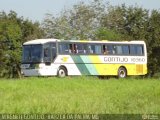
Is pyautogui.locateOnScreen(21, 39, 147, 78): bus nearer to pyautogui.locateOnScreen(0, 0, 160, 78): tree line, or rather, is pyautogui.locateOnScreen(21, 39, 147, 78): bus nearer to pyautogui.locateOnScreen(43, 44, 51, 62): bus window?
pyautogui.locateOnScreen(43, 44, 51, 62): bus window

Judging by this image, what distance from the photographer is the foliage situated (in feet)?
141

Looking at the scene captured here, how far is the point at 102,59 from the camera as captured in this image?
3344 cm

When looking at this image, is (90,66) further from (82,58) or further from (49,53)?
(49,53)

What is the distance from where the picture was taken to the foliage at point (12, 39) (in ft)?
141

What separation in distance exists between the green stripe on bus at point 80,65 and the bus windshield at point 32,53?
2.38m

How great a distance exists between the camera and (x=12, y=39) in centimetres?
4403

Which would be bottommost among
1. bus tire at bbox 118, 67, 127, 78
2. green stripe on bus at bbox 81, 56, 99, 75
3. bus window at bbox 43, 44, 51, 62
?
bus tire at bbox 118, 67, 127, 78

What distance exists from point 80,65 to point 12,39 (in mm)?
Answer: 13622

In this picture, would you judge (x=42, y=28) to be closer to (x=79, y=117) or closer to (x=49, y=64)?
(x=49, y=64)

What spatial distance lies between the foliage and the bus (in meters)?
10.6

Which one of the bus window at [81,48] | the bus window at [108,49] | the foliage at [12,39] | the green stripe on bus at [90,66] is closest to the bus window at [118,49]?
the bus window at [108,49]

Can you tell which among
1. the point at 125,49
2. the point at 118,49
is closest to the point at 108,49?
the point at 118,49

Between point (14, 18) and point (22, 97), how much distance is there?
113ft

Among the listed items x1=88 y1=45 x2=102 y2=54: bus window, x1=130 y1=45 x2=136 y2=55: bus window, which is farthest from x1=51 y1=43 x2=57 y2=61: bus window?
x1=130 y1=45 x2=136 y2=55: bus window
